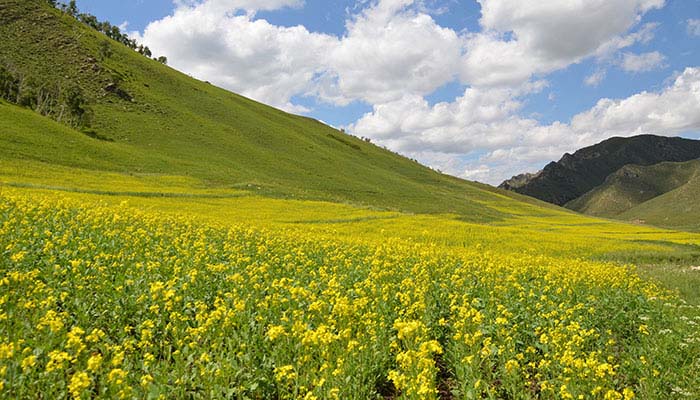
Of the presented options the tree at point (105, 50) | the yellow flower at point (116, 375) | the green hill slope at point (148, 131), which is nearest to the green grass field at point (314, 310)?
the yellow flower at point (116, 375)

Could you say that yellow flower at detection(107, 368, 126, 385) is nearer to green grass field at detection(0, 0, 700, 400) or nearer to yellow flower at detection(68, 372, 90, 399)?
green grass field at detection(0, 0, 700, 400)

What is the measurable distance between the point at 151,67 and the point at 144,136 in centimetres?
4095

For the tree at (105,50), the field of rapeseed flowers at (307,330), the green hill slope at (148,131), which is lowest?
the field of rapeseed flowers at (307,330)

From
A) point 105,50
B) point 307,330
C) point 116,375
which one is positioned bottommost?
point 116,375

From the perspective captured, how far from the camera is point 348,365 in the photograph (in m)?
5.75

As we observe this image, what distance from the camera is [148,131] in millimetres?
77062

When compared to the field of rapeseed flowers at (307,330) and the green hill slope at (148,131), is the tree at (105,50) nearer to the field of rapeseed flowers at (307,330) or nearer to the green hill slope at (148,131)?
the green hill slope at (148,131)

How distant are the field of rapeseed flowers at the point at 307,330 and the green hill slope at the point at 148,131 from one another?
4435cm

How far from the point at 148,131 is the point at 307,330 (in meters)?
81.4

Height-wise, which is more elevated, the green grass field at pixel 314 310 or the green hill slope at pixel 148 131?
the green hill slope at pixel 148 131

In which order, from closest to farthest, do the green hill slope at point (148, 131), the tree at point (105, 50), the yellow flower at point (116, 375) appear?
1. the yellow flower at point (116, 375)
2. the green hill slope at point (148, 131)
3. the tree at point (105, 50)

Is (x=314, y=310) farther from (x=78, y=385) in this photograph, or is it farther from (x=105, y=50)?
(x=105, y=50)

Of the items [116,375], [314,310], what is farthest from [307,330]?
[116,375]

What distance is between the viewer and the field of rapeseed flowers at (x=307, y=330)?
5.24 metres
